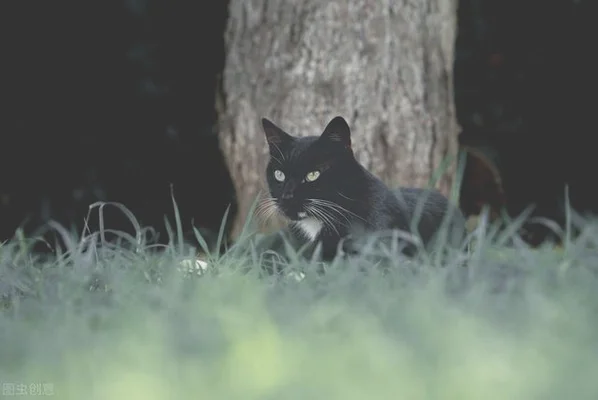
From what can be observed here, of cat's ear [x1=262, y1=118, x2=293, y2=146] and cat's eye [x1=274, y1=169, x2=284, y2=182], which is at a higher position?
cat's ear [x1=262, y1=118, x2=293, y2=146]

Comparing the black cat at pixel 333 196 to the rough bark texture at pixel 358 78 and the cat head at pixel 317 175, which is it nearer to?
the cat head at pixel 317 175

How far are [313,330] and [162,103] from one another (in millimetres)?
3770

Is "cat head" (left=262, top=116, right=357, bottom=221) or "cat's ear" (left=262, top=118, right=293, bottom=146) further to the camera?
"cat's ear" (left=262, top=118, right=293, bottom=146)

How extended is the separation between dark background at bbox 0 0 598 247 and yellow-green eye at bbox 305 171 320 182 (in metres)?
2.32

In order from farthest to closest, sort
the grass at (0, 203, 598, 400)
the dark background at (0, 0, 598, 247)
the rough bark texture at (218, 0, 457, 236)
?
the dark background at (0, 0, 598, 247) < the rough bark texture at (218, 0, 457, 236) < the grass at (0, 203, 598, 400)

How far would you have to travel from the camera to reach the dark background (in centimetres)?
589

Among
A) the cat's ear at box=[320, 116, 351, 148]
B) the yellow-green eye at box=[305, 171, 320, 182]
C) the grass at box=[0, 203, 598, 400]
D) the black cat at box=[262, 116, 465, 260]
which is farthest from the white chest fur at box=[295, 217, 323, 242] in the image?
the grass at box=[0, 203, 598, 400]

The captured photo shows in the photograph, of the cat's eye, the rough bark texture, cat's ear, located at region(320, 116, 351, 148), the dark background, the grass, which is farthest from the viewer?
the dark background

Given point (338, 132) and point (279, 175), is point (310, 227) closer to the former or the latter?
point (279, 175)

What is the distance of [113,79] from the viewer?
5926 millimetres

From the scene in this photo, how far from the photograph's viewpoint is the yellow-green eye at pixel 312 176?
12.1 ft

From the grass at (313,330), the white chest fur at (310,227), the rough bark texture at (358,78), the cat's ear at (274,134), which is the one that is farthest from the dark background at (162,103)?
the grass at (313,330)

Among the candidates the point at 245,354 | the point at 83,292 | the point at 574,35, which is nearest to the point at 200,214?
the point at 574,35

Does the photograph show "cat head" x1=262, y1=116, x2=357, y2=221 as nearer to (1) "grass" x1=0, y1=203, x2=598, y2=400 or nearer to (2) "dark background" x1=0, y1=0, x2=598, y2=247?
(1) "grass" x1=0, y1=203, x2=598, y2=400
